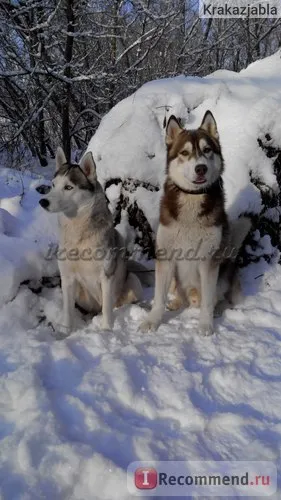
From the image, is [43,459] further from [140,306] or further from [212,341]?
[140,306]

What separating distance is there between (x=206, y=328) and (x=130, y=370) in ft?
2.75

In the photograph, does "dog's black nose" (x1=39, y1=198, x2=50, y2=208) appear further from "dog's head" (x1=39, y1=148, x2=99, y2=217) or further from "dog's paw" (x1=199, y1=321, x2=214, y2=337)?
"dog's paw" (x1=199, y1=321, x2=214, y2=337)

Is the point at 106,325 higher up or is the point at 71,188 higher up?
the point at 71,188

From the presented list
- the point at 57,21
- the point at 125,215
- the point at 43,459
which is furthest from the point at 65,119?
the point at 43,459

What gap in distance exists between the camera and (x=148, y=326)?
3195 mm

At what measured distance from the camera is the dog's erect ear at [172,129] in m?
3.28

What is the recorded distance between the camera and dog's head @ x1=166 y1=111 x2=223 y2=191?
2973 mm

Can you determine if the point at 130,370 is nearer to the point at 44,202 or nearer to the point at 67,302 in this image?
the point at 67,302

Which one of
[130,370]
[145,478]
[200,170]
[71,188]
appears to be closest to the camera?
[145,478]

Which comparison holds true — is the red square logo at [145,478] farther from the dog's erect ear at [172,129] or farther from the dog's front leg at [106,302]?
the dog's erect ear at [172,129]

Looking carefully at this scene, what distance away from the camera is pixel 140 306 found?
11.7 feet

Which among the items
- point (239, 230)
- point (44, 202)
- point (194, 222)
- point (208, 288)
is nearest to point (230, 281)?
point (208, 288)

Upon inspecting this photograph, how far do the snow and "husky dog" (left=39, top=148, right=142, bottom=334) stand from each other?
0.88 ft

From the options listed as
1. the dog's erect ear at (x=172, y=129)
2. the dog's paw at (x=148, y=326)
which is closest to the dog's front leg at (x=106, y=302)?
the dog's paw at (x=148, y=326)
